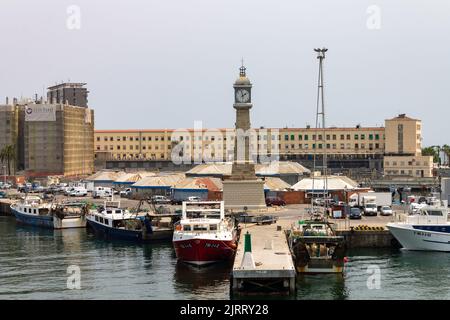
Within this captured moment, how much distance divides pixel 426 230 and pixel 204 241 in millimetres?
22083

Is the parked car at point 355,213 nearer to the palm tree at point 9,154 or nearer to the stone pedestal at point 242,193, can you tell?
the stone pedestal at point 242,193

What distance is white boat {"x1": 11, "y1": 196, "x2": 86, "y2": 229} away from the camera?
11306 centimetres

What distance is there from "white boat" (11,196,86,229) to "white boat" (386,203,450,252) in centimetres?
4636

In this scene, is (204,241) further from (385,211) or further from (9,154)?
(9,154)

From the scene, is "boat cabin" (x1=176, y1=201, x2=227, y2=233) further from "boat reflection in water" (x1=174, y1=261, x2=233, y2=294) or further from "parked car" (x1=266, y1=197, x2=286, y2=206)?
"parked car" (x1=266, y1=197, x2=286, y2=206)

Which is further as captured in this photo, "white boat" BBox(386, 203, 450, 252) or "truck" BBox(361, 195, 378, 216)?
"truck" BBox(361, 195, 378, 216)

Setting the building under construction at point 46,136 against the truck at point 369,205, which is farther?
the building under construction at point 46,136

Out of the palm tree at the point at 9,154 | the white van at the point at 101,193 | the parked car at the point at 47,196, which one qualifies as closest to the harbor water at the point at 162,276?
the parked car at the point at 47,196

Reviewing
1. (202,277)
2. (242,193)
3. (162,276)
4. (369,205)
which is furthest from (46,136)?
(202,277)

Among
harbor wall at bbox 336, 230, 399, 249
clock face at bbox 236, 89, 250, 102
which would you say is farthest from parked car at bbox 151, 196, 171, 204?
harbor wall at bbox 336, 230, 399, 249

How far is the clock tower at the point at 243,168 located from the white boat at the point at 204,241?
92.6 feet

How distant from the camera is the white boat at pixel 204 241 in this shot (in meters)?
74.7
